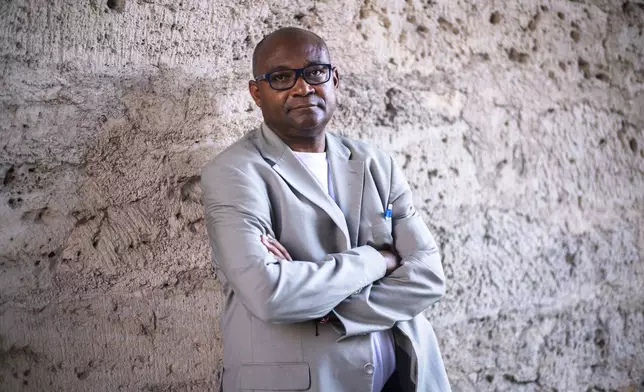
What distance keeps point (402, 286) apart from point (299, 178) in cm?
42

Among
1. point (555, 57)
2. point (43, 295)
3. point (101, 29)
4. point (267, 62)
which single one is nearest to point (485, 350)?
point (555, 57)

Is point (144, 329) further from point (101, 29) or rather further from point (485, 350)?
point (485, 350)

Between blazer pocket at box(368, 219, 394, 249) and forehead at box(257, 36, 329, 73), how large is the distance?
1.68 ft

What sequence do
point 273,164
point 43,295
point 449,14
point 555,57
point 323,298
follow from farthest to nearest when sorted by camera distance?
point 555,57, point 449,14, point 43,295, point 273,164, point 323,298

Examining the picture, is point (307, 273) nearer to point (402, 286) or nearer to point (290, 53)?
point (402, 286)

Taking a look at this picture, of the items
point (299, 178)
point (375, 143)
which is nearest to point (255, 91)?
point (299, 178)

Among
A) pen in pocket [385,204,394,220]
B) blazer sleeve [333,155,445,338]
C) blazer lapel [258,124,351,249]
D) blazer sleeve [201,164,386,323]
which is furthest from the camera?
pen in pocket [385,204,394,220]

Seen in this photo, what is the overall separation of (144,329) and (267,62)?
94cm

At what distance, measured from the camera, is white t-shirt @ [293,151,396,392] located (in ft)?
5.67

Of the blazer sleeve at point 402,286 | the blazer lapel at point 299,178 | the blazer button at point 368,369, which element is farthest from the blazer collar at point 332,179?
the blazer button at point 368,369

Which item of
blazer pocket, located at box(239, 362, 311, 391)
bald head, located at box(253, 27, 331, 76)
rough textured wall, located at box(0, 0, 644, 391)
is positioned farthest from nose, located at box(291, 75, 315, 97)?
blazer pocket, located at box(239, 362, 311, 391)

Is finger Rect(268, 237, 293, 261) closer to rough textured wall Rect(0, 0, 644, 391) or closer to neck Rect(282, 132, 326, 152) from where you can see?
neck Rect(282, 132, 326, 152)

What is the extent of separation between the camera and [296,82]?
180cm

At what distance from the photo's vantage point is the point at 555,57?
2.75m
